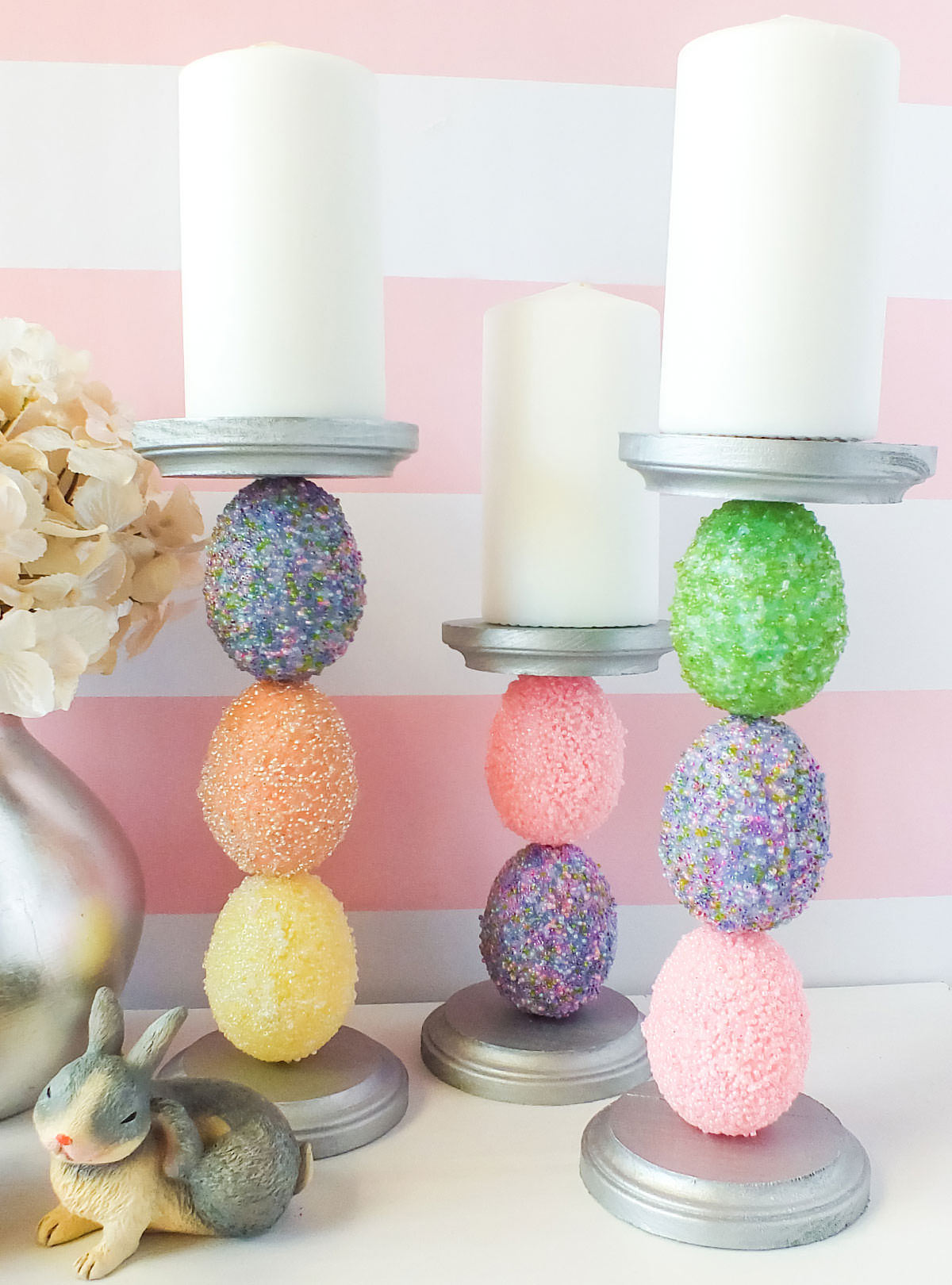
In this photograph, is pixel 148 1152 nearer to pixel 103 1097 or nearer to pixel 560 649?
pixel 103 1097

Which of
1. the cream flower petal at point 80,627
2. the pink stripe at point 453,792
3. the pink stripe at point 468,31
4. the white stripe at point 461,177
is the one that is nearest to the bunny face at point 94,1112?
the cream flower petal at point 80,627

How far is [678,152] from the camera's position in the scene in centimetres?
52

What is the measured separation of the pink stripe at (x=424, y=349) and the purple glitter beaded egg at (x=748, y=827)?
352mm

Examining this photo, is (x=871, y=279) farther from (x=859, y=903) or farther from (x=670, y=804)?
(x=859, y=903)

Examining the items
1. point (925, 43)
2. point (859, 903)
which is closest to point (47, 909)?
point (859, 903)

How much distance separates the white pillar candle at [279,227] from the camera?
561mm

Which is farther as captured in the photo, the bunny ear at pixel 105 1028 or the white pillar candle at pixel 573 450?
the white pillar candle at pixel 573 450

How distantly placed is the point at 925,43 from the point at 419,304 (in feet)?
1.39

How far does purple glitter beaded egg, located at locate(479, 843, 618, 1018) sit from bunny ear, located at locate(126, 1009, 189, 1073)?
0.77ft

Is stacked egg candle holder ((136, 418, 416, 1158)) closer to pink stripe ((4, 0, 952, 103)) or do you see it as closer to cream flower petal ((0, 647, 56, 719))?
cream flower petal ((0, 647, 56, 719))

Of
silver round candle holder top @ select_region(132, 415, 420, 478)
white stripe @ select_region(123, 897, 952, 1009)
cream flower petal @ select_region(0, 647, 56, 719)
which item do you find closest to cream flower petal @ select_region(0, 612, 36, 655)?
cream flower petal @ select_region(0, 647, 56, 719)

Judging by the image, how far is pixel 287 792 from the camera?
618mm

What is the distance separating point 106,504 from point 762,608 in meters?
0.36

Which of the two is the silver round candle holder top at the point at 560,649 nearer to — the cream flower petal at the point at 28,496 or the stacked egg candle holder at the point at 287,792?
the stacked egg candle holder at the point at 287,792
